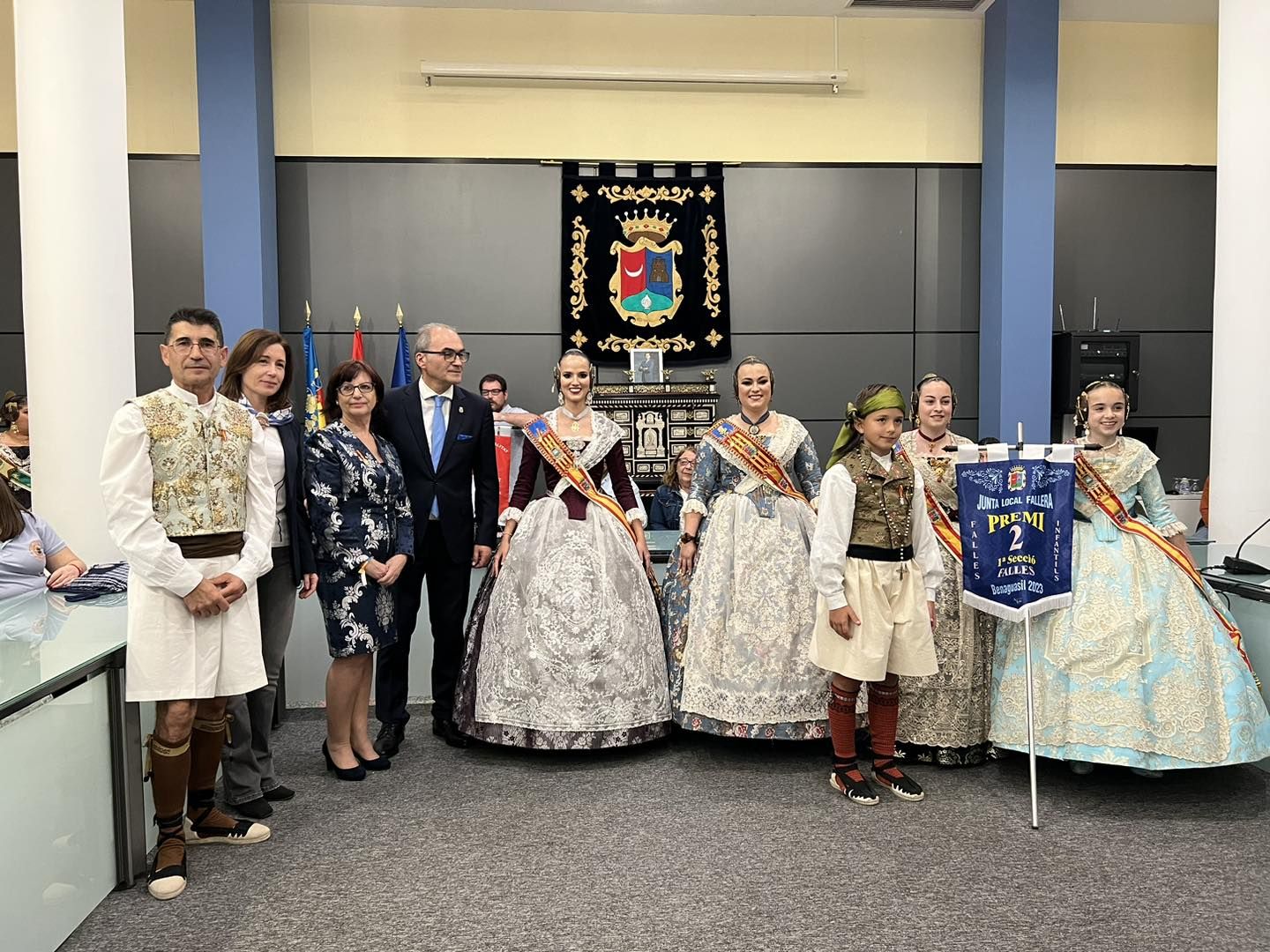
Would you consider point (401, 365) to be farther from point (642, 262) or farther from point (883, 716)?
point (883, 716)

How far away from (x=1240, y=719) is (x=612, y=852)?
6.45 ft

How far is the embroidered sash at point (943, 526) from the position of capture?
12.0ft

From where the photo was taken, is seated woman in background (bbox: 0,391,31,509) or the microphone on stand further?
seated woman in background (bbox: 0,391,31,509)

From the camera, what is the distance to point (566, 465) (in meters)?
3.87

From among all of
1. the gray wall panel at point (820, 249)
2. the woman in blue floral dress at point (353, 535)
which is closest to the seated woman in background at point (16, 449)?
the woman in blue floral dress at point (353, 535)

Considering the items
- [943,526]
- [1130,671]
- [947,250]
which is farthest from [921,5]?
[1130,671]

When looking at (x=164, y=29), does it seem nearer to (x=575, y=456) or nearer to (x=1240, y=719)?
(x=575, y=456)

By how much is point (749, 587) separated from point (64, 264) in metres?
2.74

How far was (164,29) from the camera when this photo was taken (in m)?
6.94

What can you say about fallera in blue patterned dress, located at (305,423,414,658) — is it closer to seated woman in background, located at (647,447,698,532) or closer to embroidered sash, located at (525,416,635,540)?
embroidered sash, located at (525,416,635,540)

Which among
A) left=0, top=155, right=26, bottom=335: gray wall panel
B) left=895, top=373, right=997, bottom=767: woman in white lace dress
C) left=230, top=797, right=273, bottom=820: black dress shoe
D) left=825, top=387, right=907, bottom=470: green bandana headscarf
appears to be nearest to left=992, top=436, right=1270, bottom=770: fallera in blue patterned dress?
left=895, top=373, right=997, bottom=767: woman in white lace dress

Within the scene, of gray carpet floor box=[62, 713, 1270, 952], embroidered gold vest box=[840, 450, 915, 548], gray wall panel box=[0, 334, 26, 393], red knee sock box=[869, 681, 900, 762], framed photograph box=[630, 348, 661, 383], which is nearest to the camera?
gray carpet floor box=[62, 713, 1270, 952]

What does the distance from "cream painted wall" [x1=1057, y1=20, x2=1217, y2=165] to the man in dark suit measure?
18.5ft

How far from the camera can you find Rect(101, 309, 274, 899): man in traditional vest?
2553 mm
